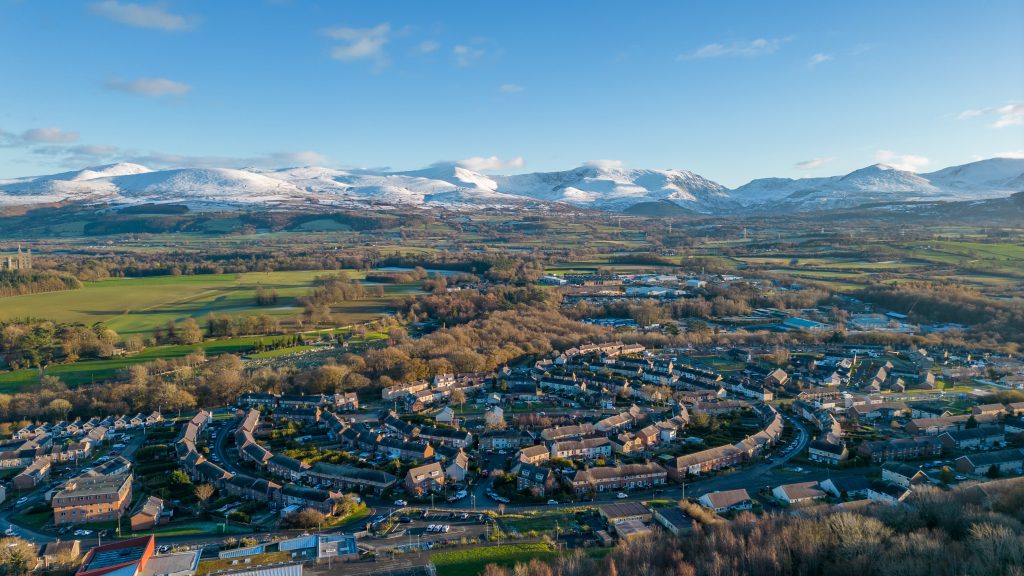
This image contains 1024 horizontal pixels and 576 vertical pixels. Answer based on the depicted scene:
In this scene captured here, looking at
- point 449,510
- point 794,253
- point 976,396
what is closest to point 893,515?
point 449,510

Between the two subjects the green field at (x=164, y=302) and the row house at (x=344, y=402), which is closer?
the row house at (x=344, y=402)

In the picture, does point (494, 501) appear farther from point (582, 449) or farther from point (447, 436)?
point (447, 436)

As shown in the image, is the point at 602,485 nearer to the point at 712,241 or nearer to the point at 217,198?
the point at 712,241

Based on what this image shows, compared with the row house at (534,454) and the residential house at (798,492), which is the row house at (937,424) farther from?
the row house at (534,454)

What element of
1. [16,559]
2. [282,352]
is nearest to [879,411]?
[16,559]

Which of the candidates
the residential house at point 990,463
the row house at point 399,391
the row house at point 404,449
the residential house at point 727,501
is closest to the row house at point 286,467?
the row house at point 404,449

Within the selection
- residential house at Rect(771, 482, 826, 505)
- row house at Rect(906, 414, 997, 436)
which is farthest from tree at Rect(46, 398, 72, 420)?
row house at Rect(906, 414, 997, 436)
